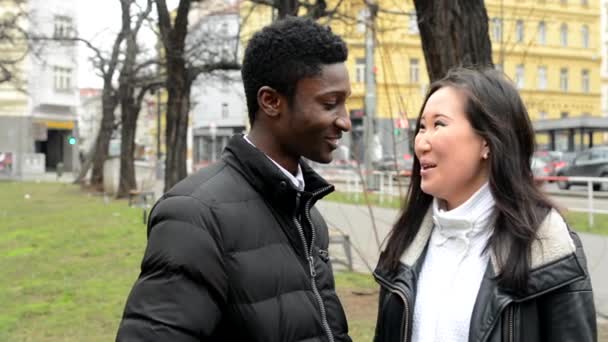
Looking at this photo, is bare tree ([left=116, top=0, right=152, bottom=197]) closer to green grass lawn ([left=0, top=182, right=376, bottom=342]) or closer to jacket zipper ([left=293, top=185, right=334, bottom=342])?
green grass lawn ([left=0, top=182, right=376, bottom=342])

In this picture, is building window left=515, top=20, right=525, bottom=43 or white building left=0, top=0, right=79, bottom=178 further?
white building left=0, top=0, right=79, bottom=178

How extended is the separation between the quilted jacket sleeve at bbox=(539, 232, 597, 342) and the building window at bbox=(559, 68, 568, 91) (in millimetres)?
52807

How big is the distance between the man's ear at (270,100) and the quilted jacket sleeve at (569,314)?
3.26 ft

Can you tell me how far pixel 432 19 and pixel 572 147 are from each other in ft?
103

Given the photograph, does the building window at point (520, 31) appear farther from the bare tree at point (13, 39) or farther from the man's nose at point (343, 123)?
the bare tree at point (13, 39)

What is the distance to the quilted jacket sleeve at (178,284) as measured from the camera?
173 centimetres

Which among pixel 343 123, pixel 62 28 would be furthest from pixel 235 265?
pixel 62 28

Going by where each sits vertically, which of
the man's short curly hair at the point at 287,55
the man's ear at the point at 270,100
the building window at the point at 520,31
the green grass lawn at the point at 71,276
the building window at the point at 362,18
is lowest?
the green grass lawn at the point at 71,276

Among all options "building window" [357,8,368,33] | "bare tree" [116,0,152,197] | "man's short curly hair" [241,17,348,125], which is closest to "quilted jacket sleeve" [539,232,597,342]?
"man's short curly hair" [241,17,348,125]

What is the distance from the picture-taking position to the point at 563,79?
171 ft

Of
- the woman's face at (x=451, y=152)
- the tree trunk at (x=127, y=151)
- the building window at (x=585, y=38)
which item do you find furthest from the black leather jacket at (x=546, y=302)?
the building window at (x=585, y=38)

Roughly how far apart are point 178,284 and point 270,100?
0.60 meters

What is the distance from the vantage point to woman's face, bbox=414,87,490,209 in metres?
2.37

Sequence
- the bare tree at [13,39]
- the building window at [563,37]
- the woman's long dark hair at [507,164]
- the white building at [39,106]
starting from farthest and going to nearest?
the building window at [563,37] → the white building at [39,106] → the bare tree at [13,39] → the woman's long dark hair at [507,164]
